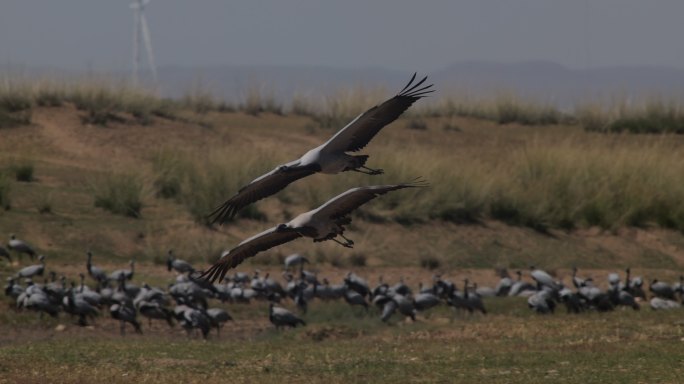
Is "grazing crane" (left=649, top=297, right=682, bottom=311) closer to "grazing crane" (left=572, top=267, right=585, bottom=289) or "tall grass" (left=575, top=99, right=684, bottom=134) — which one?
"grazing crane" (left=572, top=267, right=585, bottom=289)

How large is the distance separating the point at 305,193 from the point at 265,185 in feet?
64.7

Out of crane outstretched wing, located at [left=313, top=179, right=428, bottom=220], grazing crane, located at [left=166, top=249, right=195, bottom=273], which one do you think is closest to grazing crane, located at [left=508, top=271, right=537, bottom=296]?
grazing crane, located at [left=166, top=249, right=195, bottom=273]

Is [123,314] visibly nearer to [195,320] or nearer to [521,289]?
[195,320]

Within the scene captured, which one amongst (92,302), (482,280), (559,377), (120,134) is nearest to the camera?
(559,377)

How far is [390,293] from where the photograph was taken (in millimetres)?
23953

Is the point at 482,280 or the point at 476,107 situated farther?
the point at 476,107

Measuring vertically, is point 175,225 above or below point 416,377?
below

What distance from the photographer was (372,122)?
516 inches

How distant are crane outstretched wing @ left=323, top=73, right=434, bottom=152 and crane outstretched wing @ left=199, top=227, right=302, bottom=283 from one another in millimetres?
867

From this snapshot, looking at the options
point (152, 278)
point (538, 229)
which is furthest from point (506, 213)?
point (152, 278)

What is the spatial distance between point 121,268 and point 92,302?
206 inches

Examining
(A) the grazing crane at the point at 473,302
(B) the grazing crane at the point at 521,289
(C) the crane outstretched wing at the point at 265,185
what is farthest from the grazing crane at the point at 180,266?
(C) the crane outstretched wing at the point at 265,185

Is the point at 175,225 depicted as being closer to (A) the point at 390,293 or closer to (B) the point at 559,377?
(A) the point at 390,293

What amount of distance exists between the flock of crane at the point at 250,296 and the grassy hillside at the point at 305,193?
307cm
